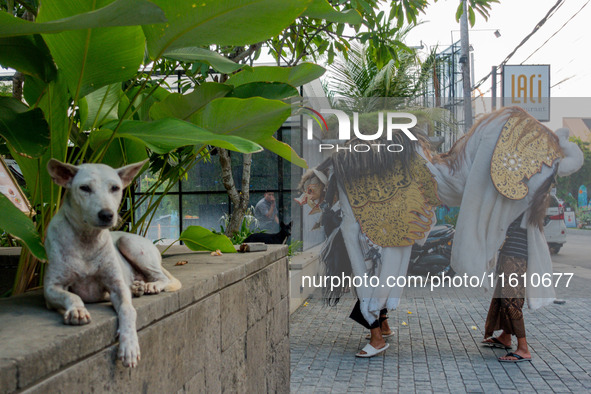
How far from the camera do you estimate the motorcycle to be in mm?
6449

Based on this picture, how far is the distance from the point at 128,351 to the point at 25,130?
3.38ft

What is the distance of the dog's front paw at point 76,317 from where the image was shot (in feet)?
5.52

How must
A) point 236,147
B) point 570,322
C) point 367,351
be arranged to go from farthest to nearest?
point 570,322 < point 367,351 < point 236,147

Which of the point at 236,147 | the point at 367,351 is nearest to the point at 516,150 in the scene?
the point at 367,351

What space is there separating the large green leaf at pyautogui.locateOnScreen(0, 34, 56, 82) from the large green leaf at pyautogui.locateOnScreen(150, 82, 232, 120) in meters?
0.63

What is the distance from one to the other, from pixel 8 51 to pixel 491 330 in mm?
5545

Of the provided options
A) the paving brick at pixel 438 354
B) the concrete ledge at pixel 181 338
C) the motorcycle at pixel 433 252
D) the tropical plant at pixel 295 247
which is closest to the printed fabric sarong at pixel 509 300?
the paving brick at pixel 438 354

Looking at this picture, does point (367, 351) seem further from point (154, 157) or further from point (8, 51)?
point (8, 51)

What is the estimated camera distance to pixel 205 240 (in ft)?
12.2

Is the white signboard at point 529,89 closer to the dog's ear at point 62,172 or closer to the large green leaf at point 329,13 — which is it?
the large green leaf at point 329,13

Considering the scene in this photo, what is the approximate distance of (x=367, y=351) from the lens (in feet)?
20.1

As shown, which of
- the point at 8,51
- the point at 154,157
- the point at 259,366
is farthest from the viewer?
the point at 154,157

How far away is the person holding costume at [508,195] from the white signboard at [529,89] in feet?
0.94

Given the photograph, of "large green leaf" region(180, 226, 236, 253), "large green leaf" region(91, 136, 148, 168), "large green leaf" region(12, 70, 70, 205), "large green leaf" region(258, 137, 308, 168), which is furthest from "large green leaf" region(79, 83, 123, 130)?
"large green leaf" region(180, 226, 236, 253)
